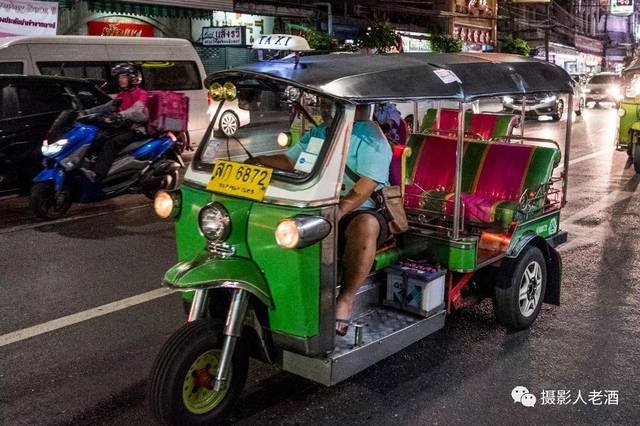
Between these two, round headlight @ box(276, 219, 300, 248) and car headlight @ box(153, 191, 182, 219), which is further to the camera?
car headlight @ box(153, 191, 182, 219)

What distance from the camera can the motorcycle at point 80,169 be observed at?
8.38 metres

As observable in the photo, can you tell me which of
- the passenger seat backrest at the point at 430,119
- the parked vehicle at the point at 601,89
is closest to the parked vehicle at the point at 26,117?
the passenger seat backrest at the point at 430,119

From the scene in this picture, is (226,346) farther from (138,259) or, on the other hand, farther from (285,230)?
(138,259)

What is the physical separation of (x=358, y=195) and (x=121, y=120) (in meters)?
5.63

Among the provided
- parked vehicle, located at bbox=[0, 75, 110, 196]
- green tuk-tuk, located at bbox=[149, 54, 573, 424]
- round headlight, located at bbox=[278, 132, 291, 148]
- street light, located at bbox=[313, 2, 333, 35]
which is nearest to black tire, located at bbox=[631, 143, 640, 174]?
green tuk-tuk, located at bbox=[149, 54, 573, 424]

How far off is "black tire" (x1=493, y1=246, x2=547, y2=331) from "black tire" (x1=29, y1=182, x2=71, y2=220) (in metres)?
5.62

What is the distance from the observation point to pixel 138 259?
22.4ft

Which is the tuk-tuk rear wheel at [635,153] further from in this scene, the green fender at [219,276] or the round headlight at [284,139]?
the green fender at [219,276]

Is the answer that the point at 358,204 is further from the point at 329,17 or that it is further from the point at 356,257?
the point at 329,17

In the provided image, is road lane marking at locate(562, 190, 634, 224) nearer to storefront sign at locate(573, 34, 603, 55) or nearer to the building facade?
the building facade

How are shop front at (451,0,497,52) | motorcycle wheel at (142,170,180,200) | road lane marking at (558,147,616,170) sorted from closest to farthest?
motorcycle wheel at (142,170,180,200), road lane marking at (558,147,616,170), shop front at (451,0,497,52)

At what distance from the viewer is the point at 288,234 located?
3.36 metres

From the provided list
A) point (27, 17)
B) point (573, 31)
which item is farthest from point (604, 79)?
point (27, 17)

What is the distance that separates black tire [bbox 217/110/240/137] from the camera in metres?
4.30
